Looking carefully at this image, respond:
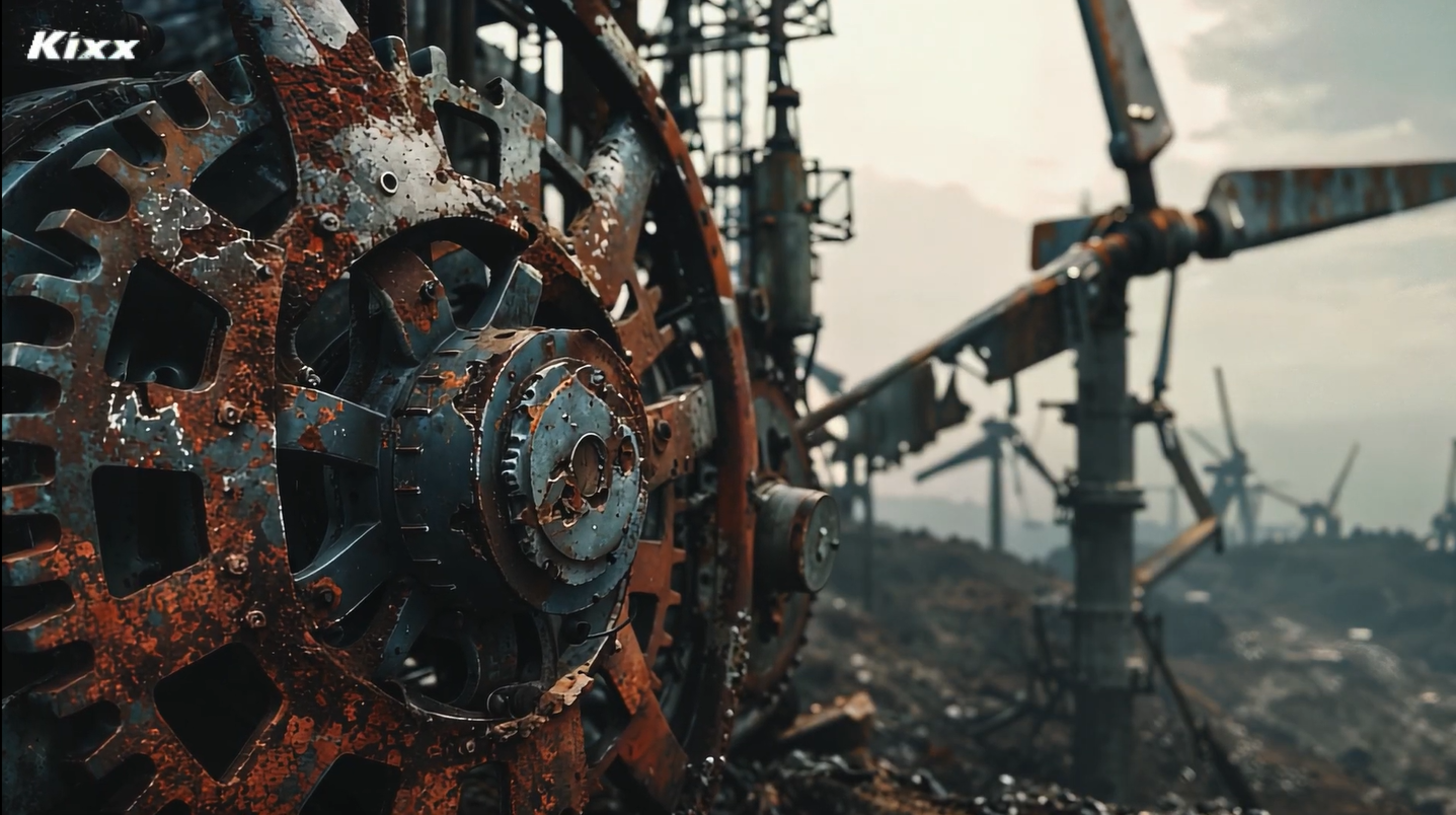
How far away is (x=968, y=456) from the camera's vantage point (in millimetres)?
35375

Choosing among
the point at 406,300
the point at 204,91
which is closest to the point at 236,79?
the point at 204,91

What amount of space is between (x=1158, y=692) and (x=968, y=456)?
47.9 ft

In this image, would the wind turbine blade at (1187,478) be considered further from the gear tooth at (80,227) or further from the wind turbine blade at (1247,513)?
the wind turbine blade at (1247,513)

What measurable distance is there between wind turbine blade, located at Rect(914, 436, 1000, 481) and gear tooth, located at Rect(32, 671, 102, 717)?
32.5 meters

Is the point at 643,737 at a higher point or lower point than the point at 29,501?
lower

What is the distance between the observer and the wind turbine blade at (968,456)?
3475 cm

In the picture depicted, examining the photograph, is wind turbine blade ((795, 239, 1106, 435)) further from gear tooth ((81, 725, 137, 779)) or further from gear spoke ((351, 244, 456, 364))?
gear tooth ((81, 725, 137, 779))

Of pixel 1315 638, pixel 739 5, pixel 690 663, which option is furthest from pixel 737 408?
pixel 1315 638

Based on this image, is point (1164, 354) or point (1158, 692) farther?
point (1158, 692)

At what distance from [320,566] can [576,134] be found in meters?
7.86

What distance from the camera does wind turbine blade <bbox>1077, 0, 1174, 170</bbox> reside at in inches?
482

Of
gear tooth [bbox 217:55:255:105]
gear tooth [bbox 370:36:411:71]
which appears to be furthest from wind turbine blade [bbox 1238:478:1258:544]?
gear tooth [bbox 217:55:255:105]

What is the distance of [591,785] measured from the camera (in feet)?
11.8

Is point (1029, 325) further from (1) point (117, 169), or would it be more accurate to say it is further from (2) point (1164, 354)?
(1) point (117, 169)
